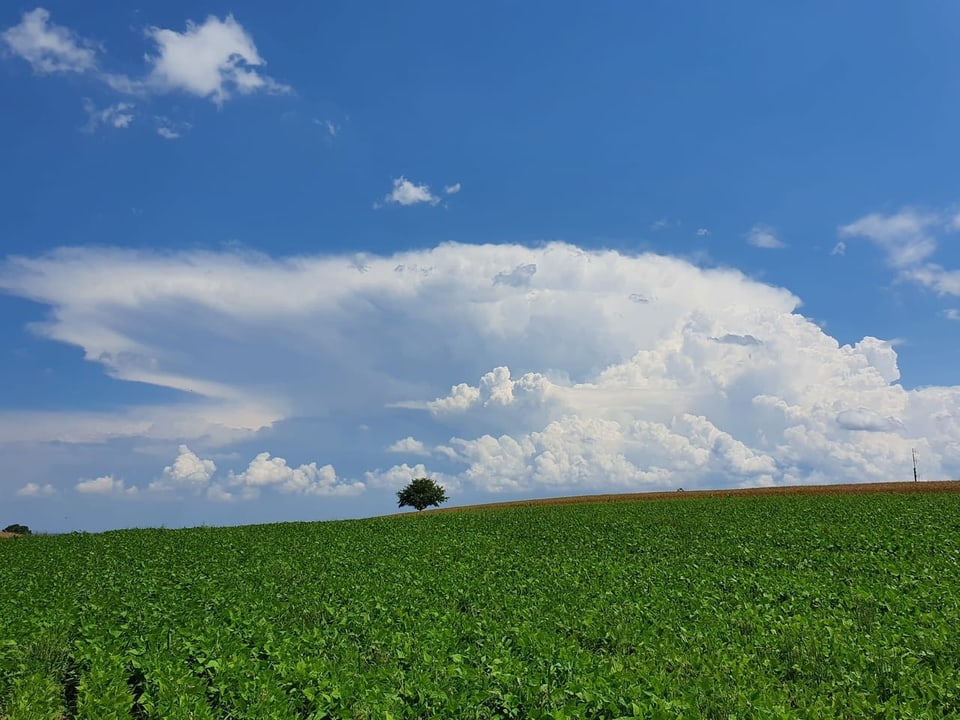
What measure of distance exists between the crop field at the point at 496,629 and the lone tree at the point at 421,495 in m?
56.6

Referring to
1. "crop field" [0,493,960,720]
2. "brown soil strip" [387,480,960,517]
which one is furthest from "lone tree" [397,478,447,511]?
"crop field" [0,493,960,720]

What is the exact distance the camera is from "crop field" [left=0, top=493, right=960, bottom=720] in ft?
39.0

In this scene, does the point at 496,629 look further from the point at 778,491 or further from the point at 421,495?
the point at 421,495

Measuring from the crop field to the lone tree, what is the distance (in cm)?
5661

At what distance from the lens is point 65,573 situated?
26953mm

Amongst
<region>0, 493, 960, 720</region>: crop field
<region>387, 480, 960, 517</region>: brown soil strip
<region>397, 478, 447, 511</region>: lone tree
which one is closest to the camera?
<region>0, 493, 960, 720</region>: crop field

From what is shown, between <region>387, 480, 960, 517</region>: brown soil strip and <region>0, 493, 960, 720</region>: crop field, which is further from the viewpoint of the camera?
<region>387, 480, 960, 517</region>: brown soil strip

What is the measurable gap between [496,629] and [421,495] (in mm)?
74699

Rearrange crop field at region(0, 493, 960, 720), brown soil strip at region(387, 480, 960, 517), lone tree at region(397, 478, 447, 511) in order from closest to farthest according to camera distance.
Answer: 1. crop field at region(0, 493, 960, 720)
2. brown soil strip at region(387, 480, 960, 517)
3. lone tree at region(397, 478, 447, 511)

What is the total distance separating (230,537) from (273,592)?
1893 centimetres

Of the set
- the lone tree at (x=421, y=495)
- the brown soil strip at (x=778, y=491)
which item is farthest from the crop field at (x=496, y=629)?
the lone tree at (x=421, y=495)

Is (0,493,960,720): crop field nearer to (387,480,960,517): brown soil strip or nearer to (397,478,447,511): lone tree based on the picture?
(387,480,960,517): brown soil strip

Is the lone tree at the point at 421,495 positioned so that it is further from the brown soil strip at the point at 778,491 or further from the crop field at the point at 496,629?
the crop field at the point at 496,629

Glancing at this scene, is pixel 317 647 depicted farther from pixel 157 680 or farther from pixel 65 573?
pixel 65 573
